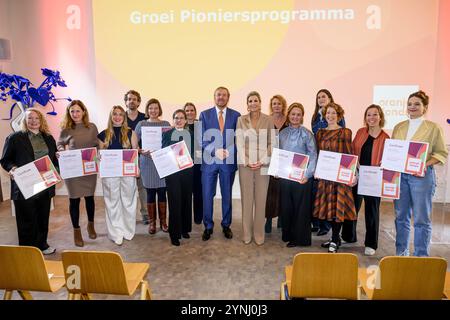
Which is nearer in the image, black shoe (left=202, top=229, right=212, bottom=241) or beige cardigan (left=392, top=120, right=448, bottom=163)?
beige cardigan (left=392, top=120, right=448, bottom=163)

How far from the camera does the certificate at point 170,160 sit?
3.95m

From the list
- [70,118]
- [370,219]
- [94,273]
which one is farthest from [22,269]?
[370,219]

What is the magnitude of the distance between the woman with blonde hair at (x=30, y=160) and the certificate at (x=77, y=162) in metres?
0.13

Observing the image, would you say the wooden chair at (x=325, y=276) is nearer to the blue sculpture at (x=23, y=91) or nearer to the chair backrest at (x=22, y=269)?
the chair backrest at (x=22, y=269)

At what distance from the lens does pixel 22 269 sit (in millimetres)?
2115

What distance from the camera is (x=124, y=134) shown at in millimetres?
4039

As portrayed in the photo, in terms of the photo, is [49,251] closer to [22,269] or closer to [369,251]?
[22,269]

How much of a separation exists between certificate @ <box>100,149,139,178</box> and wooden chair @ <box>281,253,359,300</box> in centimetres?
252

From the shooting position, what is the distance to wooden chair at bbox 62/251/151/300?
205 centimetres

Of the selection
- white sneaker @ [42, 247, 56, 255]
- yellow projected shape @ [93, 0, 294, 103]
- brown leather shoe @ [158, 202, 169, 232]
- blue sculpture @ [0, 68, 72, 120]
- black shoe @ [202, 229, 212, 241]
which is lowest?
white sneaker @ [42, 247, 56, 255]

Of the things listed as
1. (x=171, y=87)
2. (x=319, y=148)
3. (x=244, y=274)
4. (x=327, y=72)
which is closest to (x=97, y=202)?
(x=171, y=87)

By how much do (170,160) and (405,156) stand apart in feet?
7.94

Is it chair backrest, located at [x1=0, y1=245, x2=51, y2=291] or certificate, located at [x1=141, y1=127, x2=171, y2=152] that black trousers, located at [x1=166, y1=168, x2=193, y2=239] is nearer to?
certificate, located at [x1=141, y1=127, x2=171, y2=152]

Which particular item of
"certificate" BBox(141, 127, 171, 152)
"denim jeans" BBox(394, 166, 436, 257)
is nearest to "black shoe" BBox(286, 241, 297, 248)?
"denim jeans" BBox(394, 166, 436, 257)
